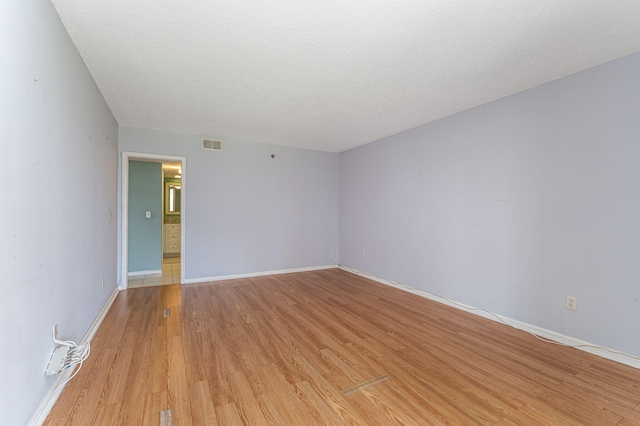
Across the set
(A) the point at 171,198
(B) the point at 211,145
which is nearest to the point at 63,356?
(B) the point at 211,145

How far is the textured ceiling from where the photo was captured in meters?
1.63

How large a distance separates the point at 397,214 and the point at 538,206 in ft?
6.06

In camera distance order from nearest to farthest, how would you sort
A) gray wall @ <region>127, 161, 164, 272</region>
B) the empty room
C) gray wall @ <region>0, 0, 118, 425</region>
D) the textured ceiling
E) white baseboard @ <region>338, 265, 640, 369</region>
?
gray wall @ <region>0, 0, 118, 425</region> → the empty room → the textured ceiling → white baseboard @ <region>338, 265, 640, 369</region> → gray wall @ <region>127, 161, 164, 272</region>

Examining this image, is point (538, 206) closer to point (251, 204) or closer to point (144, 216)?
point (251, 204)

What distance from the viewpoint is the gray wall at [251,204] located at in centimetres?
427

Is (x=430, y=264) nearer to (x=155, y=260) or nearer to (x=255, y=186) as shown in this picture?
(x=255, y=186)

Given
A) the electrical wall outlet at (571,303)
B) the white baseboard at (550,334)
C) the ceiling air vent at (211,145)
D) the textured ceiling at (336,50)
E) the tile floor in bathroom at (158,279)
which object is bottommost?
the tile floor in bathroom at (158,279)

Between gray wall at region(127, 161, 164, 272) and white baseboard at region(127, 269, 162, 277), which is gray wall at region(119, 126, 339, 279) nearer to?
gray wall at region(127, 161, 164, 272)

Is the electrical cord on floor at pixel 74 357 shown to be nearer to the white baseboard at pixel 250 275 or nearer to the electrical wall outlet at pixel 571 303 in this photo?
the white baseboard at pixel 250 275

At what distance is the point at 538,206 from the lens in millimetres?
2584

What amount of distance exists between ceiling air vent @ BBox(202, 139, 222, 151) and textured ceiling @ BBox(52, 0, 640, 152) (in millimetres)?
1046

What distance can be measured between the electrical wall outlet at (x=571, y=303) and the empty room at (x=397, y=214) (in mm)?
13

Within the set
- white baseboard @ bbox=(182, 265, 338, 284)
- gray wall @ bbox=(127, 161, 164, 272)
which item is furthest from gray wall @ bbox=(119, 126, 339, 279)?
gray wall @ bbox=(127, 161, 164, 272)

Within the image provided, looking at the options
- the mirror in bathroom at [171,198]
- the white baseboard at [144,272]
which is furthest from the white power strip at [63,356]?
the mirror in bathroom at [171,198]
